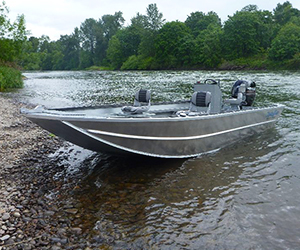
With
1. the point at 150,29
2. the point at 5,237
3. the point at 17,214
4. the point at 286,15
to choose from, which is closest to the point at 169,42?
the point at 150,29

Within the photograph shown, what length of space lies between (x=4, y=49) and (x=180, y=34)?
200 ft

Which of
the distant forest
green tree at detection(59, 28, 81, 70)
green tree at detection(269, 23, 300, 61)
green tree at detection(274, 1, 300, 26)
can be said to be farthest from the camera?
green tree at detection(59, 28, 81, 70)

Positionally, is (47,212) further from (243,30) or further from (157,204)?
(243,30)

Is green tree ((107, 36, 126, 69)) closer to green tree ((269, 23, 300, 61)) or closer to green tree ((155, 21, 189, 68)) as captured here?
green tree ((155, 21, 189, 68))

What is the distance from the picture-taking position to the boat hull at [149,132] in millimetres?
5488

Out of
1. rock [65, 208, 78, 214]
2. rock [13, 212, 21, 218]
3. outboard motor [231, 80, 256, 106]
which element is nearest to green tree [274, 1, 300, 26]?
outboard motor [231, 80, 256, 106]

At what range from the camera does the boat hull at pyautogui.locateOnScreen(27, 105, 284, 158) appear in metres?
5.49

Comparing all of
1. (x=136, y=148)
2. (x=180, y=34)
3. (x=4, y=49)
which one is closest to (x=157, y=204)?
(x=136, y=148)

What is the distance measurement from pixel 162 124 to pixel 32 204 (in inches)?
113

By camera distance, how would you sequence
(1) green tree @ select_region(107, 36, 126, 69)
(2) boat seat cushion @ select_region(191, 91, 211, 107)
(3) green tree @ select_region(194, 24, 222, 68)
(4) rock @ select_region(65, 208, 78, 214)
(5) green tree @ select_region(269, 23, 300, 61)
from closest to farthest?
(4) rock @ select_region(65, 208, 78, 214), (2) boat seat cushion @ select_region(191, 91, 211, 107), (5) green tree @ select_region(269, 23, 300, 61), (3) green tree @ select_region(194, 24, 222, 68), (1) green tree @ select_region(107, 36, 126, 69)

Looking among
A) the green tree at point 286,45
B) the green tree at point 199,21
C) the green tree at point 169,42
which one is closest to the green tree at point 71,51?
the green tree at point 169,42

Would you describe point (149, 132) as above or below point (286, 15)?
below

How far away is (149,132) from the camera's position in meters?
6.19

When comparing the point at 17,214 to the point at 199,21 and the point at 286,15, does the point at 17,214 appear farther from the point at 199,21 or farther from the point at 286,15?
the point at 199,21
